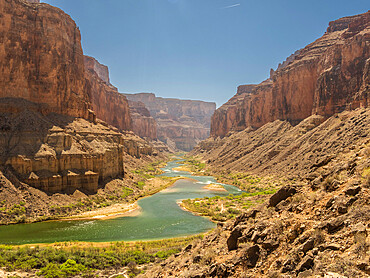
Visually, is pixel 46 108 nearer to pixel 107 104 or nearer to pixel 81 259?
pixel 81 259

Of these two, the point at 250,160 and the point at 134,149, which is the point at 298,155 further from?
the point at 134,149

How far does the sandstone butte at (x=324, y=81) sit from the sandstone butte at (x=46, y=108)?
60.0 m

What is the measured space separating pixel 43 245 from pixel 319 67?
8525 cm

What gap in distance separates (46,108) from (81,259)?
39.3 meters

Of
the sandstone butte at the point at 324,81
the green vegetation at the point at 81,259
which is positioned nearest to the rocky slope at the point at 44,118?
the green vegetation at the point at 81,259

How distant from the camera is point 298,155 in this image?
206ft

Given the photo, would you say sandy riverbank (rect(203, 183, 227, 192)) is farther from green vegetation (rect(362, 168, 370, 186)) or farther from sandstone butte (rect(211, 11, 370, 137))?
green vegetation (rect(362, 168, 370, 186))

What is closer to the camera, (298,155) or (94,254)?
(94,254)

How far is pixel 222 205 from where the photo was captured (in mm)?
45438

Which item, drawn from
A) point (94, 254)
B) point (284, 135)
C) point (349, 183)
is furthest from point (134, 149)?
point (349, 183)

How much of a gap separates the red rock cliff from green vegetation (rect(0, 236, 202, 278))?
3578 cm

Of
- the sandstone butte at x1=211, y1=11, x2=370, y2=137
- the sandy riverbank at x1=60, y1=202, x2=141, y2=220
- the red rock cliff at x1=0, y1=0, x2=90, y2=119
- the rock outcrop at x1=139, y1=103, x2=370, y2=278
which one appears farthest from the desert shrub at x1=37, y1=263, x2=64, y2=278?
the sandstone butte at x1=211, y1=11, x2=370, y2=137

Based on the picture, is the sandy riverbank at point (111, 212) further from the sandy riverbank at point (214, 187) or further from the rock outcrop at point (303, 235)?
the rock outcrop at point (303, 235)

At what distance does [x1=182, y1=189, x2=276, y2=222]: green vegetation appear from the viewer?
3938 centimetres
